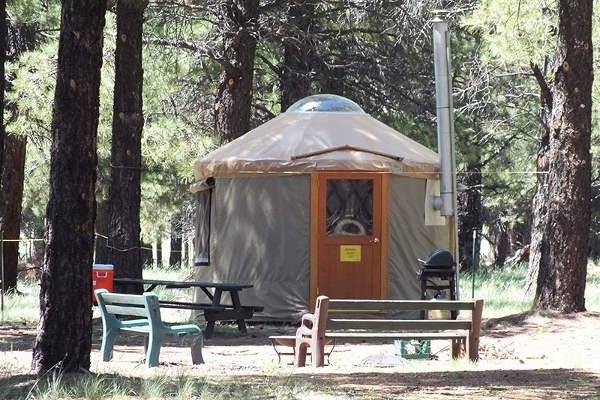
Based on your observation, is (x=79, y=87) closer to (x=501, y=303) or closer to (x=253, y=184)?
(x=253, y=184)

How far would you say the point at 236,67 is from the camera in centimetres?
1315

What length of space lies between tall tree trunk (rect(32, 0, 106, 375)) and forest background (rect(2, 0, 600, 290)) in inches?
210

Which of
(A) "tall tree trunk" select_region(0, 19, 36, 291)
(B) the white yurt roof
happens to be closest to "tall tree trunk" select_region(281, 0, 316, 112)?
(B) the white yurt roof

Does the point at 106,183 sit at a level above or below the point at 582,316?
above

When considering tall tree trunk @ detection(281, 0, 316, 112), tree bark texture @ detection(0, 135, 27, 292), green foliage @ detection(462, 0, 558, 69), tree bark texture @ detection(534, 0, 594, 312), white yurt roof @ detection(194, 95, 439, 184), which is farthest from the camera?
tree bark texture @ detection(0, 135, 27, 292)

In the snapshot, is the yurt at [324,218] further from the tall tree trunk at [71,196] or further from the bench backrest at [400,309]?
the tall tree trunk at [71,196]

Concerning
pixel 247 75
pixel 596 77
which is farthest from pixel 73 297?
pixel 596 77

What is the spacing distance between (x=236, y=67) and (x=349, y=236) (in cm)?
319

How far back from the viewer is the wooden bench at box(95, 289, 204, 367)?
23.1 ft

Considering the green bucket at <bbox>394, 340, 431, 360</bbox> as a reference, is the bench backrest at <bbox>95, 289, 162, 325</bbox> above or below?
above

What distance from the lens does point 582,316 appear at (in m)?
9.60

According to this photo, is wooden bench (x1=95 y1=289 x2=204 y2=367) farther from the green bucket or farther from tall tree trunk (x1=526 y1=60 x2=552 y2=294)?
tall tree trunk (x1=526 y1=60 x2=552 y2=294)

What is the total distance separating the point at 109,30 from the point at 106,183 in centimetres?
283

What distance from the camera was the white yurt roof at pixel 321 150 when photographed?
1106 centimetres
